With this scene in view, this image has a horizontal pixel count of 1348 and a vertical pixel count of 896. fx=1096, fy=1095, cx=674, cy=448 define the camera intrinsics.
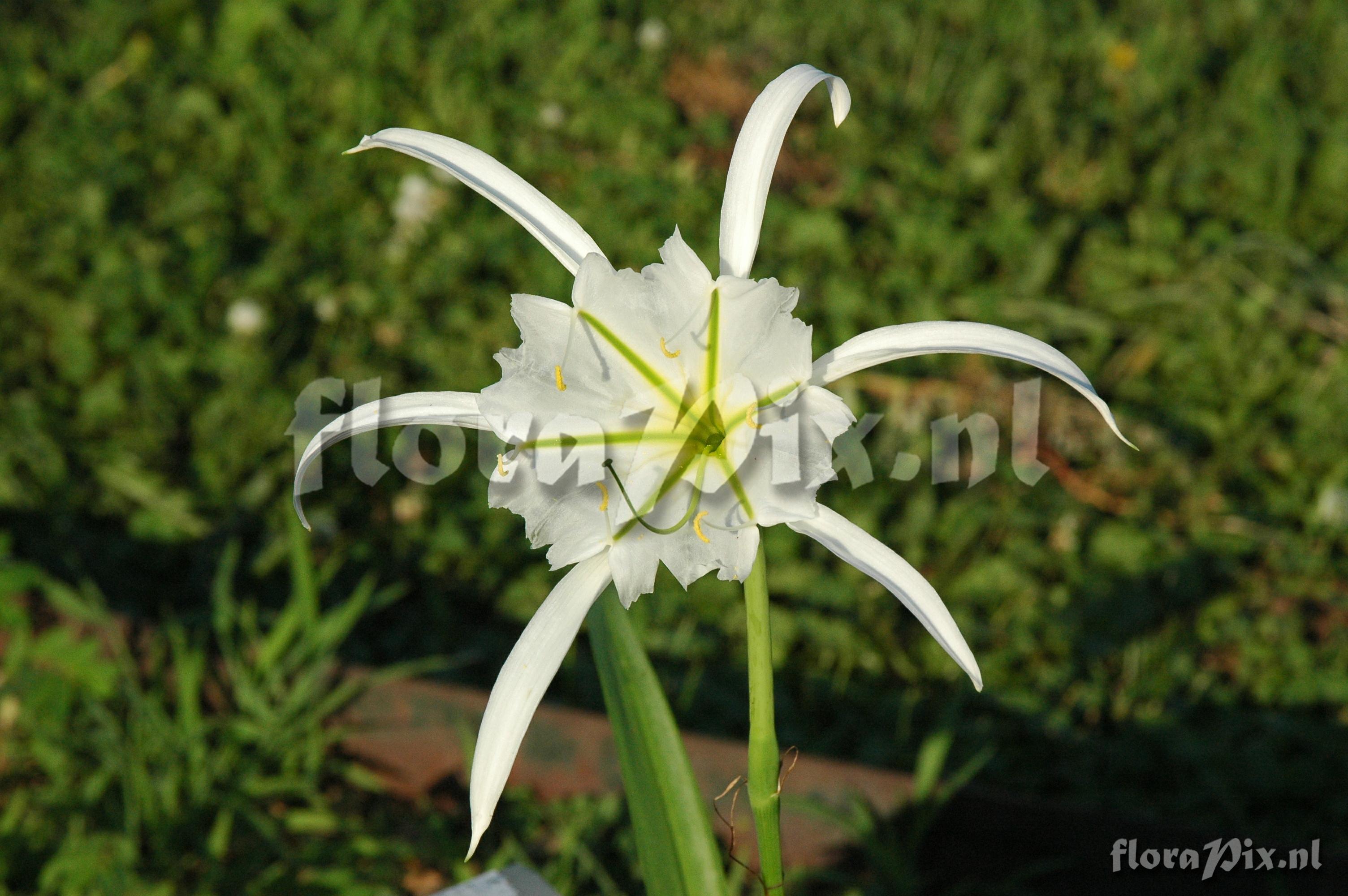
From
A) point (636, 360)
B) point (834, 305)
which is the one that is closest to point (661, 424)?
point (636, 360)

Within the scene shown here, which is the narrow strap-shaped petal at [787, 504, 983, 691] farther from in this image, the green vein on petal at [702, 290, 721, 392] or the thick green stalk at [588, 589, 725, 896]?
the thick green stalk at [588, 589, 725, 896]

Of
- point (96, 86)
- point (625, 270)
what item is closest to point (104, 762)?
point (625, 270)

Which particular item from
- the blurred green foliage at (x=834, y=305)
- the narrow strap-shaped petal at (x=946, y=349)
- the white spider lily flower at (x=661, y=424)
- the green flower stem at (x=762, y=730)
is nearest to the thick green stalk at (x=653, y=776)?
the green flower stem at (x=762, y=730)

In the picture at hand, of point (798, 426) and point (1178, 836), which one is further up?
point (798, 426)

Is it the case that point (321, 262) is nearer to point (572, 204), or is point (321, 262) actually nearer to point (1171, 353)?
point (572, 204)

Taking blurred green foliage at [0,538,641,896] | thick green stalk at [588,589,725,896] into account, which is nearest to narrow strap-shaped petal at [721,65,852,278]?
thick green stalk at [588,589,725,896]

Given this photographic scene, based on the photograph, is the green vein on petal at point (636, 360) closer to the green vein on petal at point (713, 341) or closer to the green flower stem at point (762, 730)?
the green vein on petal at point (713, 341)

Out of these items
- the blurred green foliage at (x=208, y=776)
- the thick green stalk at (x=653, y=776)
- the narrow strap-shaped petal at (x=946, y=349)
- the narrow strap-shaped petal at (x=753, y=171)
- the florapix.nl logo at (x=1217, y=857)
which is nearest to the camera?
the narrow strap-shaped petal at (x=946, y=349)
